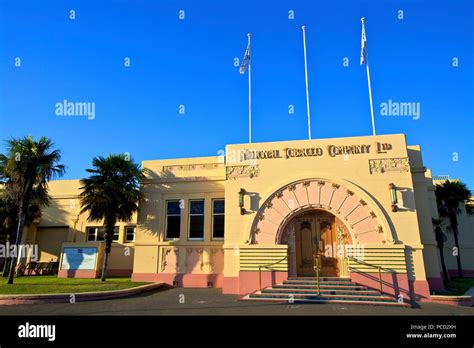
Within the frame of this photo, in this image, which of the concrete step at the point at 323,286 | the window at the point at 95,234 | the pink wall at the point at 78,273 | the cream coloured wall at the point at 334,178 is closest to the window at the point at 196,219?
the cream coloured wall at the point at 334,178

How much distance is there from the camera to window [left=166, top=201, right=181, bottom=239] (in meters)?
17.8

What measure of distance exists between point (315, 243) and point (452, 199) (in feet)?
58.4

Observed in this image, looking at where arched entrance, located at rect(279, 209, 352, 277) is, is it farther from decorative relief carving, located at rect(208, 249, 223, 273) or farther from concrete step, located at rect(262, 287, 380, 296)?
decorative relief carving, located at rect(208, 249, 223, 273)

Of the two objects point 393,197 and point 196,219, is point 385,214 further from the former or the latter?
point 196,219

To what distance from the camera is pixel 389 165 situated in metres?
14.2

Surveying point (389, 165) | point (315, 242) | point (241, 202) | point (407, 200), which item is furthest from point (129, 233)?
point (407, 200)

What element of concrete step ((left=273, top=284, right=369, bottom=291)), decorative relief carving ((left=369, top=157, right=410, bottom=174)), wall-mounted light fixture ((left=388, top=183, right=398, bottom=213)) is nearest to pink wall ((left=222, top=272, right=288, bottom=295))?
concrete step ((left=273, top=284, right=369, bottom=291))

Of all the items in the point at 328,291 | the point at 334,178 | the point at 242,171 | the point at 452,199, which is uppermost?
the point at 452,199

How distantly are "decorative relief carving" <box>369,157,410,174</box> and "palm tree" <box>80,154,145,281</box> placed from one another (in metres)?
12.4

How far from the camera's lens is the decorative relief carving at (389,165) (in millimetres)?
14000
